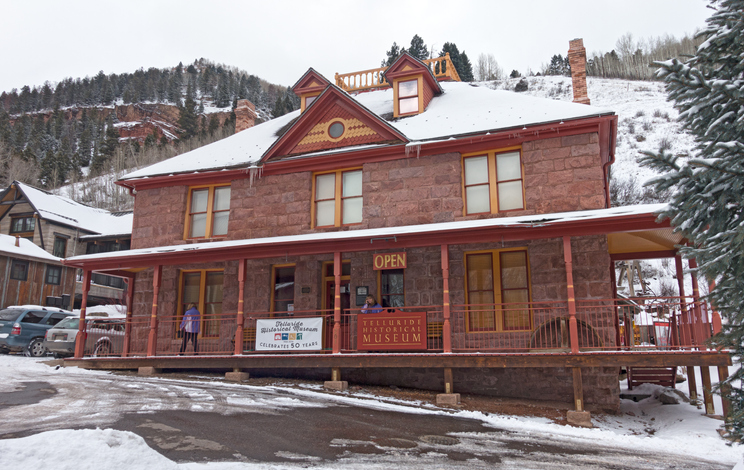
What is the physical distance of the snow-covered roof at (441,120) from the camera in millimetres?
14453

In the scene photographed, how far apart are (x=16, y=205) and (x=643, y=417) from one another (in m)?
37.6

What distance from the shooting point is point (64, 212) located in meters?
37.2

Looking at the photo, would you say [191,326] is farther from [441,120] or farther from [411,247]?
[441,120]

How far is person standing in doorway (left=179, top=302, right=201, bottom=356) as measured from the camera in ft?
50.6

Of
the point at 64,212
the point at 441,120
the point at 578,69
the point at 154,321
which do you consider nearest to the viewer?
the point at 154,321

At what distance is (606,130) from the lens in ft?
46.1

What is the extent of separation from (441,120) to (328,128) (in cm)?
328

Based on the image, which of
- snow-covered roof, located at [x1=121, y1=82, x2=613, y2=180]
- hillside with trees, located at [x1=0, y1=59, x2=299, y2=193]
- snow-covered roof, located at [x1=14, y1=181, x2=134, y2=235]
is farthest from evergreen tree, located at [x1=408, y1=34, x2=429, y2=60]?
snow-covered roof, located at [x1=121, y1=82, x2=613, y2=180]

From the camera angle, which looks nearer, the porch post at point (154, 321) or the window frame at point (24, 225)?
the porch post at point (154, 321)

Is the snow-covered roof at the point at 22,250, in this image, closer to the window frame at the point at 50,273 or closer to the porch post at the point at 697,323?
the window frame at the point at 50,273

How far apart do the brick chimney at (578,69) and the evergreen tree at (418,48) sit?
5196cm

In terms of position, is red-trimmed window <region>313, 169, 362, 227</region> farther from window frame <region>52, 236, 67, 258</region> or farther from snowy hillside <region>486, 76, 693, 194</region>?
snowy hillside <region>486, 76, 693, 194</region>

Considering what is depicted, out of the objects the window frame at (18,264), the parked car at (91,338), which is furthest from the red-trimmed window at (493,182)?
the window frame at (18,264)

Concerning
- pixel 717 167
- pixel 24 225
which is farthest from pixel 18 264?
pixel 717 167
